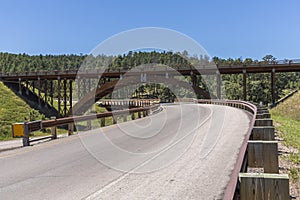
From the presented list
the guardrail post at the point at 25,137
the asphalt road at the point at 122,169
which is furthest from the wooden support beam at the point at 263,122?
the guardrail post at the point at 25,137

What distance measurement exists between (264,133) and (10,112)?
165 feet

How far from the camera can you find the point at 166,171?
267 inches

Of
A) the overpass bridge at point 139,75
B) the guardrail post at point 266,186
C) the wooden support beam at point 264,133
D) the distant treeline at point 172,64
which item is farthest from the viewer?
the distant treeline at point 172,64

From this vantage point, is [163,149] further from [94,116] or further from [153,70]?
[153,70]

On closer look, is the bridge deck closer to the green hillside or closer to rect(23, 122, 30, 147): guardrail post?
the green hillside

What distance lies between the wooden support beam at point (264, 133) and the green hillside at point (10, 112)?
115 feet

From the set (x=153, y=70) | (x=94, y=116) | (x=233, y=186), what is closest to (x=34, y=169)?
(x=233, y=186)

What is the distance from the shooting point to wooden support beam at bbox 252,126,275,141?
20.4ft

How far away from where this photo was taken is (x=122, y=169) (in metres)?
7.12

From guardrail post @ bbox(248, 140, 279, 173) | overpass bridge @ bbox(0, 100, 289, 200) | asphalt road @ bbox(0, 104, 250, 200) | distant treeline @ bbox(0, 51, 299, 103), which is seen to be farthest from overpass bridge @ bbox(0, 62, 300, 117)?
guardrail post @ bbox(248, 140, 279, 173)

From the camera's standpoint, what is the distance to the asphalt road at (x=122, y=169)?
5.41 m

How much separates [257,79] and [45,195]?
4090 inches

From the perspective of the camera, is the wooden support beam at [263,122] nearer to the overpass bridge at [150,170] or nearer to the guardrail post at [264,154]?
the overpass bridge at [150,170]

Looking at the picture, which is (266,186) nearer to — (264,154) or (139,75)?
(264,154)
